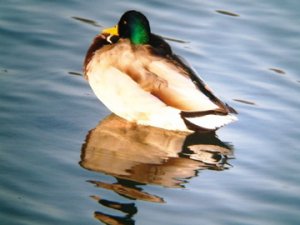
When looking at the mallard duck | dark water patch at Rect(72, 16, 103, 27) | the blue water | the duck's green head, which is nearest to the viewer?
the blue water

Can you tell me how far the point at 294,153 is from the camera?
20.1 feet

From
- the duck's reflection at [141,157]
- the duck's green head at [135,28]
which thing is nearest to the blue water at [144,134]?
the duck's reflection at [141,157]

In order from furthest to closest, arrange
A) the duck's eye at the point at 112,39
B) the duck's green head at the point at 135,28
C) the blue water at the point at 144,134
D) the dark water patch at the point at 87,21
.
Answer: the dark water patch at the point at 87,21 < the duck's eye at the point at 112,39 < the duck's green head at the point at 135,28 < the blue water at the point at 144,134

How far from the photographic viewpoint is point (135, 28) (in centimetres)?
660

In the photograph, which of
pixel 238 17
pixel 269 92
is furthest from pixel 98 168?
pixel 238 17

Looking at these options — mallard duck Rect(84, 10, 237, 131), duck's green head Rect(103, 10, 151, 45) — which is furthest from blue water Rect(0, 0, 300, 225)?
duck's green head Rect(103, 10, 151, 45)

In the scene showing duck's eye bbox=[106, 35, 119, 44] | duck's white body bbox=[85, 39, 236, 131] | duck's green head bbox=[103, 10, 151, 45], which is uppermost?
duck's green head bbox=[103, 10, 151, 45]

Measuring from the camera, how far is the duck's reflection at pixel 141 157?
16.6 ft

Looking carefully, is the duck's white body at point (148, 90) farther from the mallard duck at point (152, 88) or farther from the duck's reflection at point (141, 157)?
the duck's reflection at point (141, 157)

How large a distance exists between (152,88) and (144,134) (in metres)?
0.44

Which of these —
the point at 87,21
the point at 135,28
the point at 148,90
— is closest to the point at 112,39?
the point at 135,28

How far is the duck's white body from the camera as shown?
6.19m

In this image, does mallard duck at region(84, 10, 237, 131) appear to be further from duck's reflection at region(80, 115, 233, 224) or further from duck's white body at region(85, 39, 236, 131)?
duck's reflection at region(80, 115, 233, 224)

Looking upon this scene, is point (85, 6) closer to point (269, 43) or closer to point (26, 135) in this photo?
point (269, 43)
